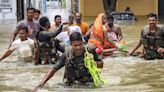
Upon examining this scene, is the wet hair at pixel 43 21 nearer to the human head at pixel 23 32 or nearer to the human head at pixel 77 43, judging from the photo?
the human head at pixel 23 32

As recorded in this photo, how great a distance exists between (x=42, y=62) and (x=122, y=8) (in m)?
22.6

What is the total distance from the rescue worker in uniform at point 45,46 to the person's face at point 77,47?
2941 mm

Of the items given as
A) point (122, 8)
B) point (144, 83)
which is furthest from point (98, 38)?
point (122, 8)

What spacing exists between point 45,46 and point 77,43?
332 cm

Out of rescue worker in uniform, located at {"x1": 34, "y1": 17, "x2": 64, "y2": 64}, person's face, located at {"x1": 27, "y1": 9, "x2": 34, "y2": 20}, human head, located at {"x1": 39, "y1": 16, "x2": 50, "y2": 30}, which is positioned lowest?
rescue worker in uniform, located at {"x1": 34, "y1": 17, "x2": 64, "y2": 64}

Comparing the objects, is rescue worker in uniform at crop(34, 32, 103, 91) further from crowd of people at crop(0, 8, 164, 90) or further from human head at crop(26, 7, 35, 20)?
human head at crop(26, 7, 35, 20)

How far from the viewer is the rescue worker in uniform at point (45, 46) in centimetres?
1042

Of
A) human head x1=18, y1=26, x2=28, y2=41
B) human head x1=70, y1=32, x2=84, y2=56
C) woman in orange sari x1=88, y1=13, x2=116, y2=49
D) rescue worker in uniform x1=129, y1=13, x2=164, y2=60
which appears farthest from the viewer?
woman in orange sari x1=88, y1=13, x2=116, y2=49

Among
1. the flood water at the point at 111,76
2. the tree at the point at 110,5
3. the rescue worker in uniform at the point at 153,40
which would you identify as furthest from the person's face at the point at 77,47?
the tree at the point at 110,5

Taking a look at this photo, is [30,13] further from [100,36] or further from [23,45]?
[100,36]

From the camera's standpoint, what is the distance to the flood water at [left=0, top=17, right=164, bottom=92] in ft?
25.6

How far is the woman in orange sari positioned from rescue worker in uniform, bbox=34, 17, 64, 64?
1.18 metres

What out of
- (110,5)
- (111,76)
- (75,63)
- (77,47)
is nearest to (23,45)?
(111,76)

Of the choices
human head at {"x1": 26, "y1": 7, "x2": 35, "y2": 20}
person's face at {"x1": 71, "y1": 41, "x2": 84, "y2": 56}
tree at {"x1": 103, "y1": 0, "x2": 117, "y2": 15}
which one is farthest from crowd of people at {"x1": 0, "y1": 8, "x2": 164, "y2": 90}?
tree at {"x1": 103, "y1": 0, "x2": 117, "y2": 15}
